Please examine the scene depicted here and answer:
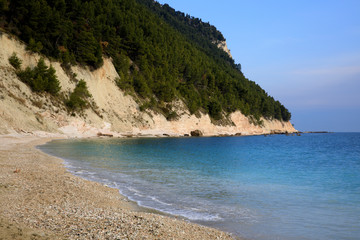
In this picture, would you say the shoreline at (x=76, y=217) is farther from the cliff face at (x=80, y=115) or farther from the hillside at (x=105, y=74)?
the hillside at (x=105, y=74)

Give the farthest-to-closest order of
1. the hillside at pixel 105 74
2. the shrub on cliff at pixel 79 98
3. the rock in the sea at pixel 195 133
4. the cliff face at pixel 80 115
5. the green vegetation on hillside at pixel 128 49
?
the rock in the sea at pixel 195 133 → the green vegetation on hillside at pixel 128 49 → the shrub on cliff at pixel 79 98 → the hillside at pixel 105 74 → the cliff face at pixel 80 115

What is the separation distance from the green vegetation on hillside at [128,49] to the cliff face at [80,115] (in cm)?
249

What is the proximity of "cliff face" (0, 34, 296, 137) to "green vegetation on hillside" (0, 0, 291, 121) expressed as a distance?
2.49 m

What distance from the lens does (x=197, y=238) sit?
6824 mm

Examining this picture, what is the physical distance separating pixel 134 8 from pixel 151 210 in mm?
97830

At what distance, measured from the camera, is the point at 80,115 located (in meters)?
47.9

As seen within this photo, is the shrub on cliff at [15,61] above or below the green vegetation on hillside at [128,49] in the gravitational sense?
below

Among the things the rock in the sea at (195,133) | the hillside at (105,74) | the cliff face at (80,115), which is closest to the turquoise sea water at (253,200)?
the cliff face at (80,115)

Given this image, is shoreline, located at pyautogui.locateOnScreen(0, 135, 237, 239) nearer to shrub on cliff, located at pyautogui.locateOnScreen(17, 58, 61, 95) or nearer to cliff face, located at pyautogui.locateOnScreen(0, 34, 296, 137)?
cliff face, located at pyautogui.locateOnScreen(0, 34, 296, 137)

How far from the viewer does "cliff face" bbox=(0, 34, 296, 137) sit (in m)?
37.3

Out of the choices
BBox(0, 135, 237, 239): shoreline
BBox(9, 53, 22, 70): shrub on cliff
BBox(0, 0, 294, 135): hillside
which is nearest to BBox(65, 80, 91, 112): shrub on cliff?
BBox(0, 0, 294, 135): hillside

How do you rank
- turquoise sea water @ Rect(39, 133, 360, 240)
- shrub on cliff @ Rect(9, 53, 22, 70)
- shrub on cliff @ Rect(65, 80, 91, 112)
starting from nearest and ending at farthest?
turquoise sea water @ Rect(39, 133, 360, 240)
shrub on cliff @ Rect(9, 53, 22, 70)
shrub on cliff @ Rect(65, 80, 91, 112)

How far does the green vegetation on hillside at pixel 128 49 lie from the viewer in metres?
47.3

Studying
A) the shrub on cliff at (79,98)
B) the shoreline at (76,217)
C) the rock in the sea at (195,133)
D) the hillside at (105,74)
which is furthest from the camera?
the rock in the sea at (195,133)
